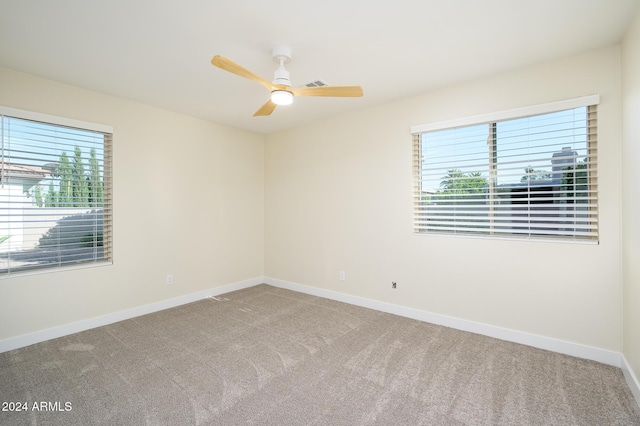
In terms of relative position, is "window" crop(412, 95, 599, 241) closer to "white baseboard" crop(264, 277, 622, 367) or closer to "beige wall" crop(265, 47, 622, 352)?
"beige wall" crop(265, 47, 622, 352)

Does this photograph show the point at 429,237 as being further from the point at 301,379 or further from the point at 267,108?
the point at 267,108

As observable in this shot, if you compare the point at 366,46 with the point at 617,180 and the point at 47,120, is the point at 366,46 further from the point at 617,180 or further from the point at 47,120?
the point at 47,120

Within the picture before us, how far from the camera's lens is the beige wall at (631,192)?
2027 millimetres

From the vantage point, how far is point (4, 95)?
9.05ft

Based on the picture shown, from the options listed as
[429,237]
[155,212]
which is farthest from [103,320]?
[429,237]

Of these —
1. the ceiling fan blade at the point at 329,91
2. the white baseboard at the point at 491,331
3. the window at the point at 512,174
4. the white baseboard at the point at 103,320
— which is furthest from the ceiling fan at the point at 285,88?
the white baseboard at the point at 103,320

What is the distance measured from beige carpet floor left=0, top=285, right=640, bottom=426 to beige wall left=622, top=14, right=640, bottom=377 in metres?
0.39

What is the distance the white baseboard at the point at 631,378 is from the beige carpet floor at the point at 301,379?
4 centimetres

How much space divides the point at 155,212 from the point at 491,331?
13.4 ft

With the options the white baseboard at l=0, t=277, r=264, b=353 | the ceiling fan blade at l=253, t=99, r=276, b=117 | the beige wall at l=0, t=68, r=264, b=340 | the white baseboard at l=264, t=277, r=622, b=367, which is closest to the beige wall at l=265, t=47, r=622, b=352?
the white baseboard at l=264, t=277, r=622, b=367

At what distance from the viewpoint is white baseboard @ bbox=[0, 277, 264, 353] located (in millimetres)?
2797

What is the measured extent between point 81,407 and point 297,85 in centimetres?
311

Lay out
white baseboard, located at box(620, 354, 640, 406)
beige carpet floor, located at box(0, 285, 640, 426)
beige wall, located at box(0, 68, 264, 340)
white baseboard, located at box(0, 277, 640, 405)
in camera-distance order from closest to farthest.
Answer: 1. beige carpet floor, located at box(0, 285, 640, 426)
2. white baseboard, located at box(620, 354, 640, 406)
3. white baseboard, located at box(0, 277, 640, 405)
4. beige wall, located at box(0, 68, 264, 340)

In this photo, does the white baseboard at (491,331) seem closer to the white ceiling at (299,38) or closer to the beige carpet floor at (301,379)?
the beige carpet floor at (301,379)
